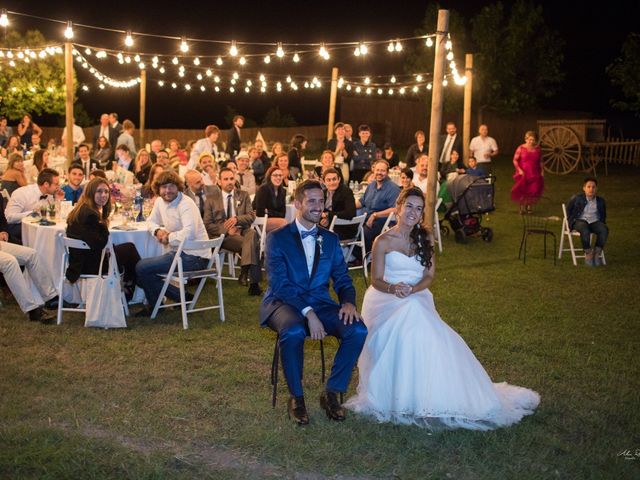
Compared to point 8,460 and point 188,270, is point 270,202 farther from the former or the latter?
point 8,460

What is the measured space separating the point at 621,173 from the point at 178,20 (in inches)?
725

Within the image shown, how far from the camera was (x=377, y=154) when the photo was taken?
13727 millimetres

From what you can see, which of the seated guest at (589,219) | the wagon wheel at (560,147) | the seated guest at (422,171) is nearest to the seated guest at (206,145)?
the seated guest at (422,171)

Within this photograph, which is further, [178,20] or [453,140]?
[178,20]

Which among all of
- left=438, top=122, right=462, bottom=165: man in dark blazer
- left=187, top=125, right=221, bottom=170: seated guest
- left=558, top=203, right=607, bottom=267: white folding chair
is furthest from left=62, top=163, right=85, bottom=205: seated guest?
left=438, top=122, right=462, bottom=165: man in dark blazer

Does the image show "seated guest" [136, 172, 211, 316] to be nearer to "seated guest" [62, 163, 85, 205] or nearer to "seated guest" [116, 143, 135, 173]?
"seated guest" [62, 163, 85, 205]

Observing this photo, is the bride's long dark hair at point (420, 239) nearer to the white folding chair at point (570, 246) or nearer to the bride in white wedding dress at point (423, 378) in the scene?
the bride in white wedding dress at point (423, 378)

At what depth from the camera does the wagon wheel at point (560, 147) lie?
21609 millimetres

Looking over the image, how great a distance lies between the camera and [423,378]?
14.8 ft

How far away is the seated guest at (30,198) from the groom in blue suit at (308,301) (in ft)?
11.6

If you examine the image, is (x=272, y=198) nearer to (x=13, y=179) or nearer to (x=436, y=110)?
(x=436, y=110)

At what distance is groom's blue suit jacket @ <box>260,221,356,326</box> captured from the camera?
189 inches

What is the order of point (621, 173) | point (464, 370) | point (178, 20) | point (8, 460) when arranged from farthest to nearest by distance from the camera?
point (178, 20) → point (621, 173) → point (464, 370) → point (8, 460)

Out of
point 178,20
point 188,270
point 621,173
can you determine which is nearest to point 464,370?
point 188,270
